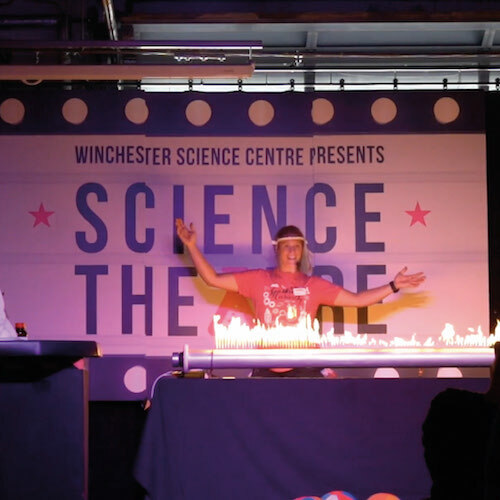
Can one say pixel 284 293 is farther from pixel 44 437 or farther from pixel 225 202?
pixel 44 437

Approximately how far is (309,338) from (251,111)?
6.25ft

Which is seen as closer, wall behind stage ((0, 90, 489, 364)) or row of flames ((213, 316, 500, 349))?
row of flames ((213, 316, 500, 349))

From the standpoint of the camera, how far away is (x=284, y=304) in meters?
6.57

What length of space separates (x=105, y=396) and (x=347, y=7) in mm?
3513

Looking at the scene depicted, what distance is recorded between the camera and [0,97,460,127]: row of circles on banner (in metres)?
7.00

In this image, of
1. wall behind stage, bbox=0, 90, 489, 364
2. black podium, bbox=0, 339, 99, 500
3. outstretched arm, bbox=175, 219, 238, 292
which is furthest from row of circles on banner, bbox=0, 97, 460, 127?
black podium, bbox=0, 339, 99, 500

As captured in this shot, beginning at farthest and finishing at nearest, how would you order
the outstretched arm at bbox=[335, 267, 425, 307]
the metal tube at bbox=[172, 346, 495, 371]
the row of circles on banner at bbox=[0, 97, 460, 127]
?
the row of circles on banner at bbox=[0, 97, 460, 127] < the outstretched arm at bbox=[335, 267, 425, 307] < the metal tube at bbox=[172, 346, 495, 371]

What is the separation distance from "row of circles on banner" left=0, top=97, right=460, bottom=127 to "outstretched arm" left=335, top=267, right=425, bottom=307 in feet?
4.05

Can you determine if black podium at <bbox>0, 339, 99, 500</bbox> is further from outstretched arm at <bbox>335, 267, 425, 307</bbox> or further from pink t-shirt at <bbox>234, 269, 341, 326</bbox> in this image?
outstretched arm at <bbox>335, 267, 425, 307</bbox>

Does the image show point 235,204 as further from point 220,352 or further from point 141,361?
point 220,352

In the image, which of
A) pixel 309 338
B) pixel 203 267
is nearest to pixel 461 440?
pixel 309 338

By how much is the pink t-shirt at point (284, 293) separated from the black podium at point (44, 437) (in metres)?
3.39

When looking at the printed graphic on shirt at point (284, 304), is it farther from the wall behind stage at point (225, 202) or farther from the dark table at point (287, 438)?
the dark table at point (287, 438)

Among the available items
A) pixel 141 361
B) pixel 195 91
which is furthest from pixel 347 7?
pixel 141 361
